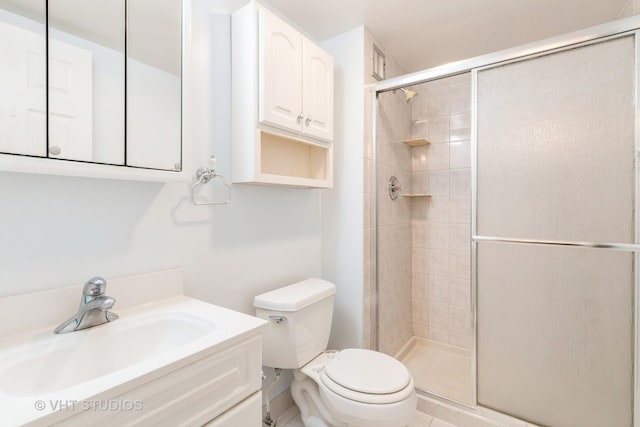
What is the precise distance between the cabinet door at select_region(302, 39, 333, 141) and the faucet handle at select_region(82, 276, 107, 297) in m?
1.07

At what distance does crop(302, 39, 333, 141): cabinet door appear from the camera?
1.58m

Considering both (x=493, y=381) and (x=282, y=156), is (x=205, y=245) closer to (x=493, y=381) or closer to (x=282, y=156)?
(x=282, y=156)

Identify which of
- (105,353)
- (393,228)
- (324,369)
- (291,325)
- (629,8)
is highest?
(629,8)

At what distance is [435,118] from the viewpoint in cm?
253

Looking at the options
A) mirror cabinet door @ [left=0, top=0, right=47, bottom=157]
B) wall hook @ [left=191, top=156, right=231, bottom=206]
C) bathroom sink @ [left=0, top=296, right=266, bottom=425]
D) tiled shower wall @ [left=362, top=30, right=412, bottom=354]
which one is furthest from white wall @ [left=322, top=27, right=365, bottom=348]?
mirror cabinet door @ [left=0, top=0, right=47, bottom=157]

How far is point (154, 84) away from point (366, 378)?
4.70ft

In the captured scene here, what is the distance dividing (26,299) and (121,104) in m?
0.64

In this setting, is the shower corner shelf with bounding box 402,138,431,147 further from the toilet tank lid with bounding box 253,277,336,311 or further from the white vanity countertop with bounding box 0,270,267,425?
the white vanity countertop with bounding box 0,270,267,425

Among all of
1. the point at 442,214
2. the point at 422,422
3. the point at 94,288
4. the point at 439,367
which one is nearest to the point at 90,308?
the point at 94,288

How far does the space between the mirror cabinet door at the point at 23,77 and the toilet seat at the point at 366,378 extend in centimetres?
132

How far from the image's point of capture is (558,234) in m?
1.40

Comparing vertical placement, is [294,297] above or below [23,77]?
below

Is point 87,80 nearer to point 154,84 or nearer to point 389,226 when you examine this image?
point 154,84

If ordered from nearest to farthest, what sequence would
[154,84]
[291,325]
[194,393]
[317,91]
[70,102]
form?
1. [194,393]
2. [70,102]
3. [154,84]
4. [291,325]
5. [317,91]
